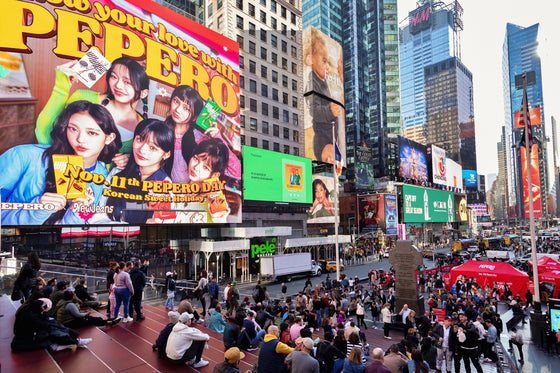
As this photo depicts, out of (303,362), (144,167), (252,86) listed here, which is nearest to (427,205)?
(252,86)

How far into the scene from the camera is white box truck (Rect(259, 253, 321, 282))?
32281 millimetres

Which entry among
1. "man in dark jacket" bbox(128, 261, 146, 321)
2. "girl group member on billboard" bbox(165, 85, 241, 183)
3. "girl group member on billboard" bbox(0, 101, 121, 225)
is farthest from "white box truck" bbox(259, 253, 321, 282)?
"man in dark jacket" bbox(128, 261, 146, 321)

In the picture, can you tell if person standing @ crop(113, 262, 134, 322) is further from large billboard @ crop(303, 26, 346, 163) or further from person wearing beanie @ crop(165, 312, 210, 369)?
large billboard @ crop(303, 26, 346, 163)

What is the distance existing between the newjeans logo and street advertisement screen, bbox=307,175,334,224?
1708cm

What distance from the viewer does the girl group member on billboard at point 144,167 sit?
29031mm

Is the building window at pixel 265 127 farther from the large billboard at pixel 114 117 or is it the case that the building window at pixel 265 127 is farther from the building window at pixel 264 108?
the large billboard at pixel 114 117

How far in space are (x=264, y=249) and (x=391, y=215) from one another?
4543 cm

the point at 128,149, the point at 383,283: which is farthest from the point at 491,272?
the point at 128,149

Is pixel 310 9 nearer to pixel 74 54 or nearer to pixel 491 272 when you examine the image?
pixel 74 54

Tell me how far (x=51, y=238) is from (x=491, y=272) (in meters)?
37.0

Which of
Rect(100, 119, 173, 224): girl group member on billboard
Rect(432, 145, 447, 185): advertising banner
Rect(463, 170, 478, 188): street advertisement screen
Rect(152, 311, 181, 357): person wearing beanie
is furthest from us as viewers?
Rect(463, 170, 478, 188): street advertisement screen

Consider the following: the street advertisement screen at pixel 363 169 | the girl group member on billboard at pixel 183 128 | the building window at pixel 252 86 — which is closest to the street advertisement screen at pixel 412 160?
the street advertisement screen at pixel 363 169

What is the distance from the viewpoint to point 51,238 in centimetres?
3019

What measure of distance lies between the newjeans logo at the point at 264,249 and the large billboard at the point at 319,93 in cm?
2298
